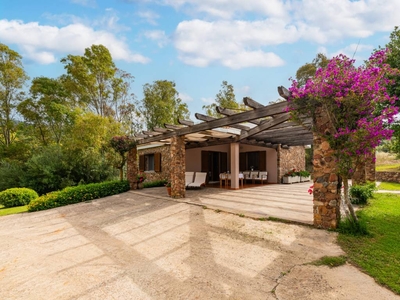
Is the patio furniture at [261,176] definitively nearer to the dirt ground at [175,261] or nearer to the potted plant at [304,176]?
the potted plant at [304,176]

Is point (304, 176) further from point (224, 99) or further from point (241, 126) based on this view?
point (224, 99)

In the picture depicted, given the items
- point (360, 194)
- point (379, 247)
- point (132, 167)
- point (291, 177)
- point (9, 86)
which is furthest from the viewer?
point (9, 86)

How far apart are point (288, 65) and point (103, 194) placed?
357 inches

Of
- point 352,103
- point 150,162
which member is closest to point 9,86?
point 150,162

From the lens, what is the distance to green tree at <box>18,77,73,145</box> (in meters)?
13.3

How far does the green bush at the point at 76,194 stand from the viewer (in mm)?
7762

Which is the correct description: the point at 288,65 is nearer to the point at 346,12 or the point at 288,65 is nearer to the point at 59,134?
the point at 346,12

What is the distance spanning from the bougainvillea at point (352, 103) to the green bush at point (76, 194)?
851 cm

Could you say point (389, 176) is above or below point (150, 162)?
below

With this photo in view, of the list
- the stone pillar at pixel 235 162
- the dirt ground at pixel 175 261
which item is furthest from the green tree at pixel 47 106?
the stone pillar at pixel 235 162

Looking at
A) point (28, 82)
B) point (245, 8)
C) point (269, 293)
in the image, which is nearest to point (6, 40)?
point (28, 82)

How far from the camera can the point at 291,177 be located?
42.4 ft

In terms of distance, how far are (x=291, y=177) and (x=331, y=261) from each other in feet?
34.7

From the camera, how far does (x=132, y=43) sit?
29.0 ft
